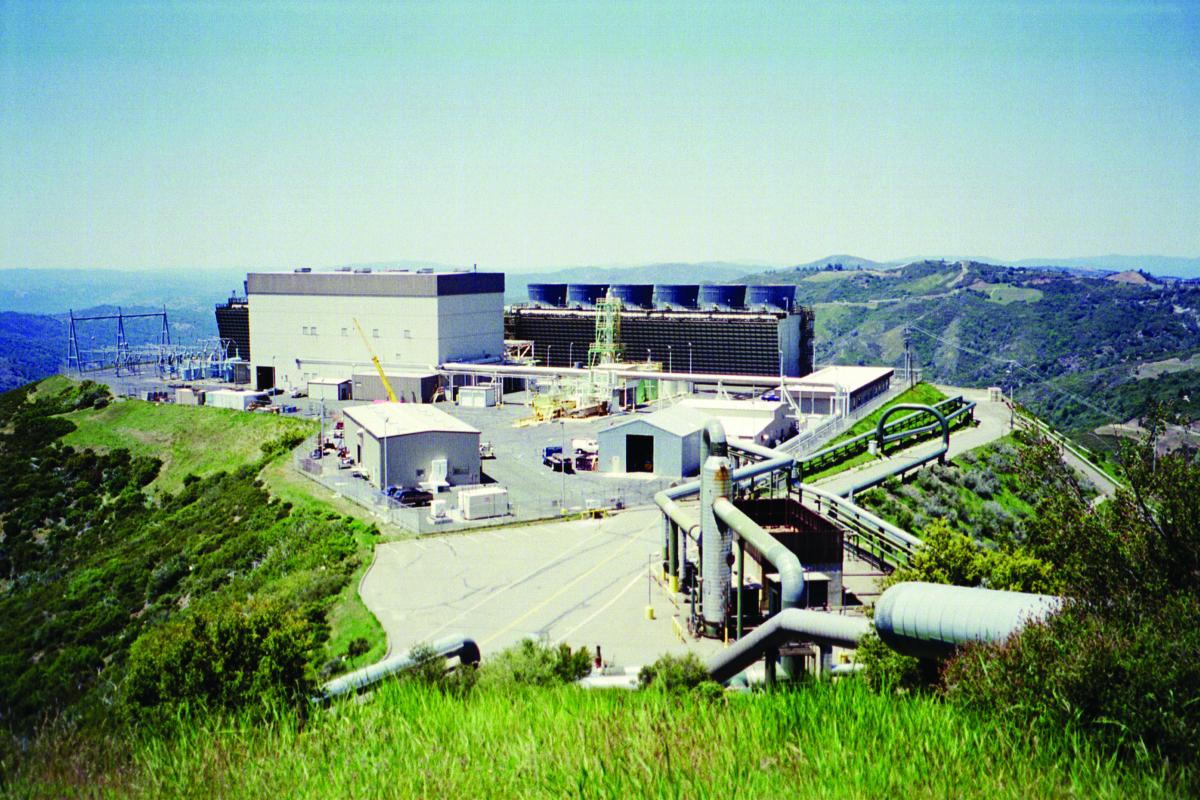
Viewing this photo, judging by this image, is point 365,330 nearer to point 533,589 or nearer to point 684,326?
point 684,326

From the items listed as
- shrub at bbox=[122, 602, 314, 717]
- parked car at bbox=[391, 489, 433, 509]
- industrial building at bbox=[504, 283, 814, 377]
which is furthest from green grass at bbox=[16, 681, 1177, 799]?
industrial building at bbox=[504, 283, 814, 377]

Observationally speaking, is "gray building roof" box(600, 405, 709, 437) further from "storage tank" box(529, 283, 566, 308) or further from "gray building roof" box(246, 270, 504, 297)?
→ "storage tank" box(529, 283, 566, 308)

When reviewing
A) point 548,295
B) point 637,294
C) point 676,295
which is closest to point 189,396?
point 548,295

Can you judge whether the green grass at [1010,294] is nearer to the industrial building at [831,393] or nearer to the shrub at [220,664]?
the industrial building at [831,393]

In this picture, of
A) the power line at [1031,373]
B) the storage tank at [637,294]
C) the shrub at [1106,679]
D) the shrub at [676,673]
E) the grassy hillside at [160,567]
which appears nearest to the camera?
the shrub at [1106,679]

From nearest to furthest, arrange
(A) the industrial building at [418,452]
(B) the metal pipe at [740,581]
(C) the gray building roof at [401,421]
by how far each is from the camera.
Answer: (B) the metal pipe at [740,581], (A) the industrial building at [418,452], (C) the gray building roof at [401,421]

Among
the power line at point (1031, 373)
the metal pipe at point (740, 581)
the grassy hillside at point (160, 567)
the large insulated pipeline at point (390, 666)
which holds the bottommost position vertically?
the power line at point (1031, 373)

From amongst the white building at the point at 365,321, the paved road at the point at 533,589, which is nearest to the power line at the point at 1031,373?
the white building at the point at 365,321
